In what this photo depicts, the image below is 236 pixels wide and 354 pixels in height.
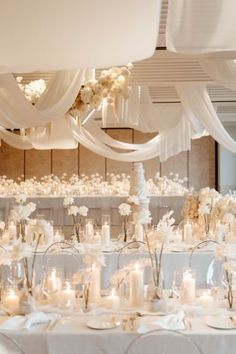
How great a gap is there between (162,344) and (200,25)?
1677mm

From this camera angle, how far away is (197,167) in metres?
14.5

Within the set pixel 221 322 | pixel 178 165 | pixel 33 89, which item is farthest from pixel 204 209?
pixel 178 165

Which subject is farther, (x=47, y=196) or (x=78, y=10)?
(x=47, y=196)

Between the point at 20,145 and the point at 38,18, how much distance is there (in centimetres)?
661

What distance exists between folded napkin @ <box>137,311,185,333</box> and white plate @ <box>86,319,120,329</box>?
172 millimetres

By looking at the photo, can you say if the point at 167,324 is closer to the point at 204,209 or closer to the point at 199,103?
the point at 204,209

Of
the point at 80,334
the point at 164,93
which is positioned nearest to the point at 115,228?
the point at 164,93

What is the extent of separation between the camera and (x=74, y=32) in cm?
257

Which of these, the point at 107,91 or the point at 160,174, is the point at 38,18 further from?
the point at 160,174

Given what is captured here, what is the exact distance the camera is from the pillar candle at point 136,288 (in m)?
3.42

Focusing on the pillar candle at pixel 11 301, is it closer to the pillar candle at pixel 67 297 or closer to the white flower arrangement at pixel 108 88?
the pillar candle at pixel 67 297

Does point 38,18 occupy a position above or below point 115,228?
above

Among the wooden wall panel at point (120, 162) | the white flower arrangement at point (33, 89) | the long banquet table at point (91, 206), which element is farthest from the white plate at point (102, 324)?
the wooden wall panel at point (120, 162)

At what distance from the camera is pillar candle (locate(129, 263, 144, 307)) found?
3416 mm
